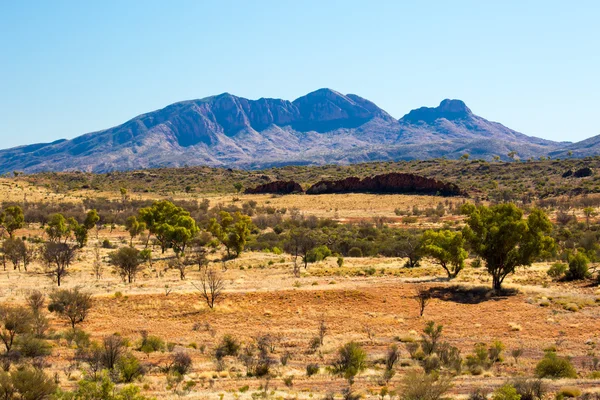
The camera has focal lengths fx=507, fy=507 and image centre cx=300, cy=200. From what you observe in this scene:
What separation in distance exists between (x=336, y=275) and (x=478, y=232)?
10.9m

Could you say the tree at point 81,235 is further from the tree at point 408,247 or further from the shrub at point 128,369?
the shrub at point 128,369

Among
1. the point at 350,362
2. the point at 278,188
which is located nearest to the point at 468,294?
the point at 350,362

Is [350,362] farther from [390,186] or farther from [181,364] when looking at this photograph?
[390,186]

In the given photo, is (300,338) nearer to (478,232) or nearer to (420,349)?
(420,349)

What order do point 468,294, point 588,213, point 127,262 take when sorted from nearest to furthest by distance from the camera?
1. point 468,294
2. point 127,262
3. point 588,213

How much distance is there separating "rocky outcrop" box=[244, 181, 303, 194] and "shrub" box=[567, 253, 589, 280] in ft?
272

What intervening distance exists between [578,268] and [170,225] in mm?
34000

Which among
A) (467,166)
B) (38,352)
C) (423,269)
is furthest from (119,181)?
(38,352)

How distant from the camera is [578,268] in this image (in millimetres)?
34000

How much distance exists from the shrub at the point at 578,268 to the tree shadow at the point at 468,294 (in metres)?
5.58

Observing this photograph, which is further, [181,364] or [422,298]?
[422,298]

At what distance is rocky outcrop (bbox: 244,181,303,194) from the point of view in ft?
381

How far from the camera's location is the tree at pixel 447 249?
3522 centimetres

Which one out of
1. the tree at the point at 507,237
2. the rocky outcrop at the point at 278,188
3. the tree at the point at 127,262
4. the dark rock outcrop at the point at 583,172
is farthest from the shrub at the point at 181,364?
the dark rock outcrop at the point at 583,172
